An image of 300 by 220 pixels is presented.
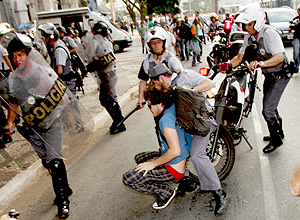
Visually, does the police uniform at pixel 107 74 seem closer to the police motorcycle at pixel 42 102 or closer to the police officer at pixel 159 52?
the police officer at pixel 159 52

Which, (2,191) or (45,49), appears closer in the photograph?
(2,191)

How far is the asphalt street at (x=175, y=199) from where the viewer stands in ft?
10.1

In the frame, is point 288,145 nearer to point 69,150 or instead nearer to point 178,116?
point 178,116

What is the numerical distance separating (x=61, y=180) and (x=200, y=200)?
1545mm

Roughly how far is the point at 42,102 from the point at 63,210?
1240 mm

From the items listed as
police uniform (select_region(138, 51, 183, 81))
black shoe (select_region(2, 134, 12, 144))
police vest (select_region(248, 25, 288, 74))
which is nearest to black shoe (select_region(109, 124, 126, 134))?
police uniform (select_region(138, 51, 183, 81))

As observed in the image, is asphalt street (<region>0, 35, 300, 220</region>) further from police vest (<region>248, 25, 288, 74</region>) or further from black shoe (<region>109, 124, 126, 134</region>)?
police vest (<region>248, 25, 288, 74</region>)

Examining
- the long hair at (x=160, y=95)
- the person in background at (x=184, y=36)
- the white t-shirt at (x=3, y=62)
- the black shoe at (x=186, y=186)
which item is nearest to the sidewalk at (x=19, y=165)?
the white t-shirt at (x=3, y=62)

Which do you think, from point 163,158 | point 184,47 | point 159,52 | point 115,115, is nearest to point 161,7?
point 184,47

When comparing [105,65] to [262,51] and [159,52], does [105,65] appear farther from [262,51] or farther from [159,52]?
[262,51]

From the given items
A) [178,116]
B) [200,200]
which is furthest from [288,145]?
[178,116]

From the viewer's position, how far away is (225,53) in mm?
8148

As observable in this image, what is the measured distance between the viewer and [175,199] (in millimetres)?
3363

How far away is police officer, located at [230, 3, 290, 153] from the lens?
3.67m
